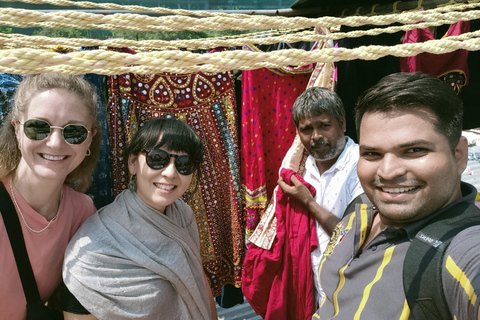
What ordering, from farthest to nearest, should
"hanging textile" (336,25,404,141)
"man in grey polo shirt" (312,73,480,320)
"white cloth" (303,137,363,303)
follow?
"hanging textile" (336,25,404,141)
"white cloth" (303,137,363,303)
"man in grey polo shirt" (312,73,480,320)

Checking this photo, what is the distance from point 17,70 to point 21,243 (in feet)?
3.07

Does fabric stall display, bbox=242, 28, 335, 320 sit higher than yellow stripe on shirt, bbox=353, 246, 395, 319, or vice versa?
yellow stripe on shirt, bbox=353, 246, 395, 319

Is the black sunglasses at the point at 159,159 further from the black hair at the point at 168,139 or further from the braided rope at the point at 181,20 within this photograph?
the braided rope at the point at 181,20

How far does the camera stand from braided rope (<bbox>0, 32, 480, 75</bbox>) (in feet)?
1.80

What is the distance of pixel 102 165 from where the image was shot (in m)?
1.82

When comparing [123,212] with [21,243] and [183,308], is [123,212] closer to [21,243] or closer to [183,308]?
[21,243]

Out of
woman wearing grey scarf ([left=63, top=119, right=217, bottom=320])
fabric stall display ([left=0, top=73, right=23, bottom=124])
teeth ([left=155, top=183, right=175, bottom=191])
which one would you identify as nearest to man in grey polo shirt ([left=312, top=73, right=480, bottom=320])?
woman wearing grey scarf ([left=63, top=119, right=217, bottom=320])

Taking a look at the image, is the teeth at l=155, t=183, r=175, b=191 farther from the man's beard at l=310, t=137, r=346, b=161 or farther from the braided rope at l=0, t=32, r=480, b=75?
the man's beard at l=310, t=137, r=346, b=161

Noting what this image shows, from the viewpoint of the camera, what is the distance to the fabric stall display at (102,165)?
5.82 feet

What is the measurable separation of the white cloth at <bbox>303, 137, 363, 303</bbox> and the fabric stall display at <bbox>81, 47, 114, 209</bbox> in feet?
4.08

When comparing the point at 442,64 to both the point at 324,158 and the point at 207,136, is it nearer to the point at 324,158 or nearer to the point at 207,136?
the point at 324,158

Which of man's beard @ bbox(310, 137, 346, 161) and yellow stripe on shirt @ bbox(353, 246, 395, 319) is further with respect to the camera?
man's beard @ bbox(310, 137, 346, 161)

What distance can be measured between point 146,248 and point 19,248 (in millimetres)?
473

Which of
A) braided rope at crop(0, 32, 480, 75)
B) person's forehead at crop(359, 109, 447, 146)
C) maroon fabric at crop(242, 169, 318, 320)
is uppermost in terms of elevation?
braided rope at crop(0, 32, 480, 75)
